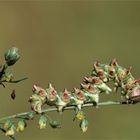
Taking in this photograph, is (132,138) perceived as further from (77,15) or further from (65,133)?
(77,15)

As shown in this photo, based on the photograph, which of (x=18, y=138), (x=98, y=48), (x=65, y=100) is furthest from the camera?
(x=98, y=48)

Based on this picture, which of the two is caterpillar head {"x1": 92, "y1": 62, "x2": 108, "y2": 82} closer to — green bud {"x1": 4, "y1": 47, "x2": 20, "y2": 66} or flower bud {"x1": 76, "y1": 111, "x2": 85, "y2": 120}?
flower bud {"x1": 76, "y1": 111, "x2": 85, "y2": 120}

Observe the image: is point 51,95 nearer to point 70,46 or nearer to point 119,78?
point 119,78

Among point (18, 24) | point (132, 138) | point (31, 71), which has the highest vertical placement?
point (18, 24)

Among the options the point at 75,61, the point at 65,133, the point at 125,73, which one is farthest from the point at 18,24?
the point at 125,73

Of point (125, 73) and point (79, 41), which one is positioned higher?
point (79, 41)

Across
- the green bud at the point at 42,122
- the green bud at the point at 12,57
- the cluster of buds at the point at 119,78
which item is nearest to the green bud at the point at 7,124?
the green bud at the point at 42,122

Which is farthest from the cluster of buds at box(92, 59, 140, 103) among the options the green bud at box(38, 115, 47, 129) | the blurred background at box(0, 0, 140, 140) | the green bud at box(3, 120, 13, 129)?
the blurred background at box(0, 0, 140, 140)
